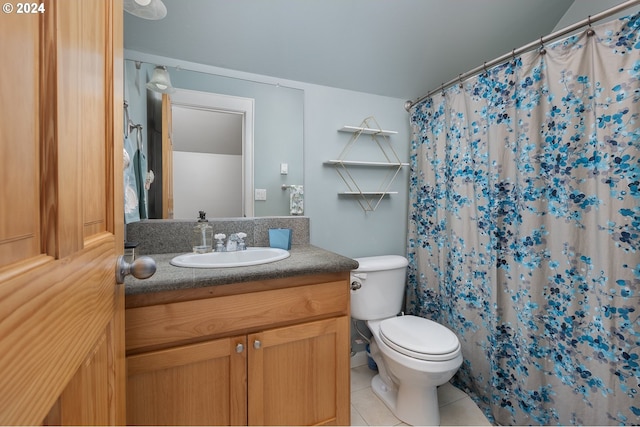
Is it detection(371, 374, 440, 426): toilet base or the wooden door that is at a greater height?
the wooden door

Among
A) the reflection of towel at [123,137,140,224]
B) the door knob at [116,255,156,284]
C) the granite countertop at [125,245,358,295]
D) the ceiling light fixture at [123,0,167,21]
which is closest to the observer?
the door knob at [116,255,156,284]

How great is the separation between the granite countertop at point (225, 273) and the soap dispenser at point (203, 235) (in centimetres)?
18

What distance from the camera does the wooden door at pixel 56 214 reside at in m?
0.26

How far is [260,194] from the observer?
168 centimetres

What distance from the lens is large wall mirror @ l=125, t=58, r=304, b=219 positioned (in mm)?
1437

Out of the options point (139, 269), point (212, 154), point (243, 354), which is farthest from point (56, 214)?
point (212, 154)

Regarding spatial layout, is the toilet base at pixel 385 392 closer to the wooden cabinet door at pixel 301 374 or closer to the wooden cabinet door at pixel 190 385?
the wooden cabinet door at pixel 301 374

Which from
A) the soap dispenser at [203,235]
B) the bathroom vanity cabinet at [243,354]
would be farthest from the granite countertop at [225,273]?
the soap dispenser at [203,235]

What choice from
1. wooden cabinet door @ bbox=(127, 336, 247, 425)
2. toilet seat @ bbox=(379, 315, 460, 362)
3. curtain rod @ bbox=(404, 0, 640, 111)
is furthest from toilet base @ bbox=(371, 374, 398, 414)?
curtain rod @ bbox=(404, 0, 640, 111)

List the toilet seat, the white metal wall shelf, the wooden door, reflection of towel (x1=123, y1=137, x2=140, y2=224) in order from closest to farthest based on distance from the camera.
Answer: the wooden door < reflection of towel (x1=123, y1=137, x2=140, y2=224) < the toilet seat < the white metal wall shelf

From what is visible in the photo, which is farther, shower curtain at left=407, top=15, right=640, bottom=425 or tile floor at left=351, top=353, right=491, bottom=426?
tile floor at left=351, top=353, right=491, bottom=426

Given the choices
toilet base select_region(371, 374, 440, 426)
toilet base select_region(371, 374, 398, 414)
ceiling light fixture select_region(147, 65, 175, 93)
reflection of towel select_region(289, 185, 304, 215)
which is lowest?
toilet base select_region(371, 374, 398, 414)

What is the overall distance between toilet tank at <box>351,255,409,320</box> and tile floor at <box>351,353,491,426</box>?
0.46 meters

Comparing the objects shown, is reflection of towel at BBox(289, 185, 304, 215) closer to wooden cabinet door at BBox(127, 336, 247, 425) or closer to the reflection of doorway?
the reflection of doorway
